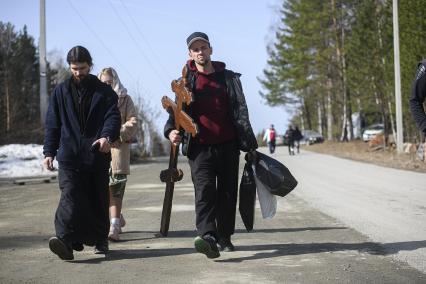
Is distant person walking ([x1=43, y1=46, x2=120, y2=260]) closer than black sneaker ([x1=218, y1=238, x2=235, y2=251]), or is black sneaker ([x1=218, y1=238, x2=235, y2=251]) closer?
distant person walking ([x1=43, y1=46, x2=120, y2=260])

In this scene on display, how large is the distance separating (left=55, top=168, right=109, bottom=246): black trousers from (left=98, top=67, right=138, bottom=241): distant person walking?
1.13 metres

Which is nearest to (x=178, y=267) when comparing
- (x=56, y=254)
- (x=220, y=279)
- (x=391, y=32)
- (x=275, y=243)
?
(x=220, y=279)

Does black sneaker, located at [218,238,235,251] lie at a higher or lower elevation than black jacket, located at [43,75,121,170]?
lower

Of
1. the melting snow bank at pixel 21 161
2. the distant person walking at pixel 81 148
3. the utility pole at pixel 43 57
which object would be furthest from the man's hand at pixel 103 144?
the utility pole at pixel 43 57

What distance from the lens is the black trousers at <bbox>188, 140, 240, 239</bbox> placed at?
6152 mm

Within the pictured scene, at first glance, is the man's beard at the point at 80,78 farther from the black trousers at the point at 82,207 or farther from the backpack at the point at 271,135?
the backpack at the point at 271,135

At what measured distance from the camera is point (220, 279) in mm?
5191

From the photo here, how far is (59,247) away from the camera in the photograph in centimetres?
585

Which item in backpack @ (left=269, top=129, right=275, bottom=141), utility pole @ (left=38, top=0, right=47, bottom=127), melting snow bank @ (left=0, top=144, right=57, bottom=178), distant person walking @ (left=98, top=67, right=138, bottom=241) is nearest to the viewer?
distant person walking @ (left=98, top=67, right=138, bottom=241)

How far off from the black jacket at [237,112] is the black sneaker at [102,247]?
1.11 metres

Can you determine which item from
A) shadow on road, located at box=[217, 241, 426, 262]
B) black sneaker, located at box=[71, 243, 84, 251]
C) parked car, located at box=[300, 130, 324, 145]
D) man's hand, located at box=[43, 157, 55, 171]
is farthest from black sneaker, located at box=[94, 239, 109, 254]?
parked car, located at box=[300, 130, 324, 145]

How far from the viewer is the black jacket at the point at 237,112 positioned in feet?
20.4

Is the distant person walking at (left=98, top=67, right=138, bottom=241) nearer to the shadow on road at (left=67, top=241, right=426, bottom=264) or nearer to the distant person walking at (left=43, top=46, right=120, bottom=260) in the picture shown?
the shadow on road at (left=67, top=241, right=426, bottom=264)

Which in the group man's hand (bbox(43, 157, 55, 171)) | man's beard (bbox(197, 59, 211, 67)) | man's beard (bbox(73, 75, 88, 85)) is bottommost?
man's hand (bbox(43, 157, 55, 171))
